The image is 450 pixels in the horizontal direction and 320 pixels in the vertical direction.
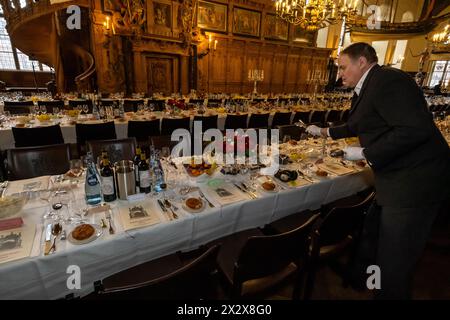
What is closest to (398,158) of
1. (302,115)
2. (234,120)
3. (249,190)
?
(249,190)

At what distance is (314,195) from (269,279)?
96cm

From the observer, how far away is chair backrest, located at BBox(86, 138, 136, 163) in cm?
257

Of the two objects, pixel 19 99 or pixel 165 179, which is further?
pixel 19 99

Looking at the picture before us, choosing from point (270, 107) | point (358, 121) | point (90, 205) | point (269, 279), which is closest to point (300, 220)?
point (269, 279)

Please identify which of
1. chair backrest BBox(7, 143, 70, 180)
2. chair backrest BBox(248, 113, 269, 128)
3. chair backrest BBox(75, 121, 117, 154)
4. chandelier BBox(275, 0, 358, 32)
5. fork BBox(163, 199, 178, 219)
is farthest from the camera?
chair backrest BBox(248, 113, 269, 128)

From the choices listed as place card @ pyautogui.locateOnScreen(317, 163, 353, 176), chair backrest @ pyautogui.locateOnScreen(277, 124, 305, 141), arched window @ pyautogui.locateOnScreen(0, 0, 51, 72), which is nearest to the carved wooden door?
chair backrest @ pyautogui.locateOnScreen(277, 124, 305, 141)

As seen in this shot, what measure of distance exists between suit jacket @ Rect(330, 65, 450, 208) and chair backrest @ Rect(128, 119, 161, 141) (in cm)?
332

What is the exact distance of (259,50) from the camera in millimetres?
10867

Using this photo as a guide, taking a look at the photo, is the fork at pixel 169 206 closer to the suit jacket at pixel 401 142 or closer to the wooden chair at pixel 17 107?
the suit jacket at pixel 401 142

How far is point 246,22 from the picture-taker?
33.6 ft

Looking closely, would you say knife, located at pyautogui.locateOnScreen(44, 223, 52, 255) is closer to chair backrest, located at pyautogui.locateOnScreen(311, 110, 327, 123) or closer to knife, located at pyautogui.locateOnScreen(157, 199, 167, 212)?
knife, located at pyautogui.locateOnScreen(157, 199, 167, 212)

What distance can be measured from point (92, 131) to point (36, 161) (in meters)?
1.47

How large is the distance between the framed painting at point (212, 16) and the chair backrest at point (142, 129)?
6.71m
